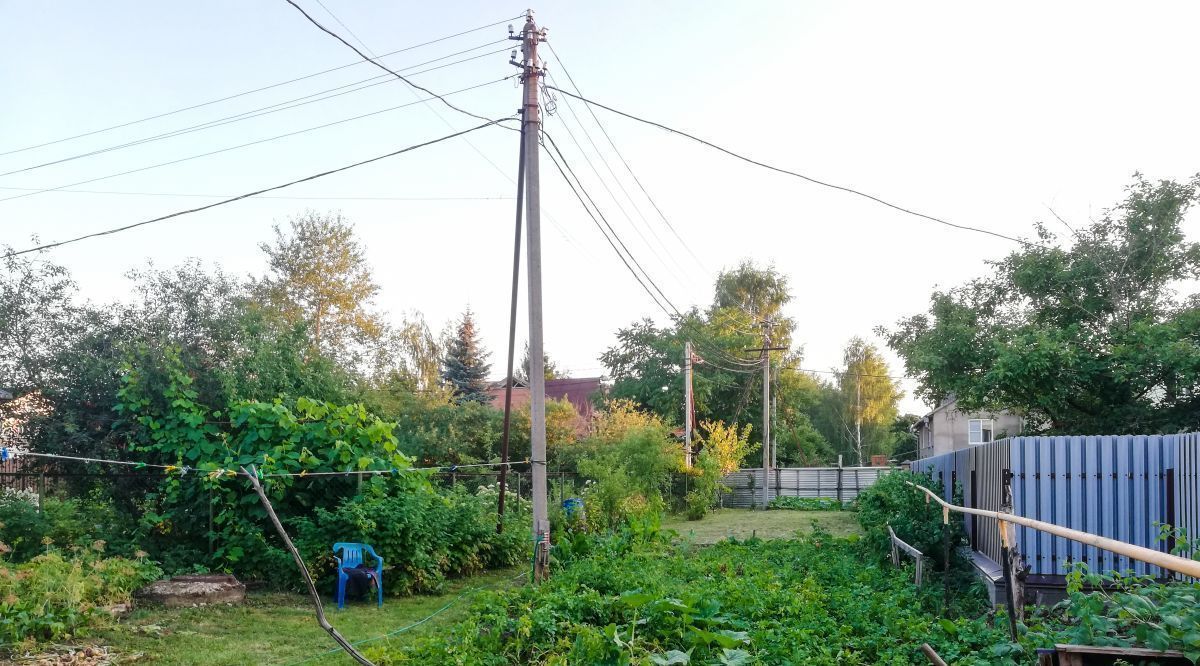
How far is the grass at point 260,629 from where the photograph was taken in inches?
287

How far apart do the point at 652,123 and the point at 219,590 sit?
8339 mm

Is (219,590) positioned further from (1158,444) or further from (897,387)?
(897,387)

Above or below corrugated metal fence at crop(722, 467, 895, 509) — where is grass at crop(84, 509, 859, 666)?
above

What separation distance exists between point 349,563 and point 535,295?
3.87 meters

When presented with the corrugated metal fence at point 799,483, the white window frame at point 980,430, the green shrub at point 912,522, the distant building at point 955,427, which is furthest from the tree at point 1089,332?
the white window frame at point 980,430

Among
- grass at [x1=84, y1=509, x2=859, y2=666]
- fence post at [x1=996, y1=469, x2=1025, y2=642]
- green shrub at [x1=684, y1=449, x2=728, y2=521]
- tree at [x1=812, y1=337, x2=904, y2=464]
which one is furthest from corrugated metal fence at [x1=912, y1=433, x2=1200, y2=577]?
tree at [x1=812, y1=337, x2=904, y2=464]

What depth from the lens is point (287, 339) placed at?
12758 mm

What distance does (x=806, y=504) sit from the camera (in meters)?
29.6

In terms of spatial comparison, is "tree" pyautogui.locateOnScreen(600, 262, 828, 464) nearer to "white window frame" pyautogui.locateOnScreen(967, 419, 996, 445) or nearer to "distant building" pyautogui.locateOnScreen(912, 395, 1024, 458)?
"distant building" pyautogui.locateOnScreen(912, 395, 1024, 458)

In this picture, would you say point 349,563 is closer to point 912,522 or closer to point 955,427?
point 912,522

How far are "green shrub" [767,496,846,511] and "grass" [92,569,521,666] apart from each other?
20.4 meters

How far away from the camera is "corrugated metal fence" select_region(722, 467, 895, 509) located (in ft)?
103

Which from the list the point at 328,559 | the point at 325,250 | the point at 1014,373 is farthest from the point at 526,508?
the point at 325,250

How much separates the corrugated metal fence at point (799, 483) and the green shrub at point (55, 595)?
81.8 ft
